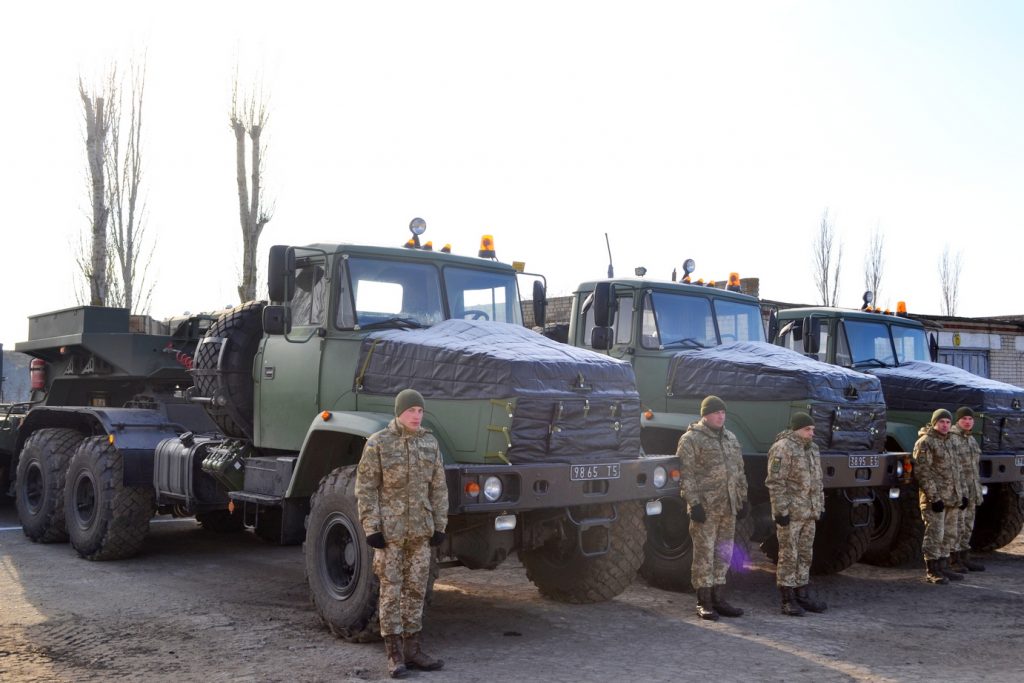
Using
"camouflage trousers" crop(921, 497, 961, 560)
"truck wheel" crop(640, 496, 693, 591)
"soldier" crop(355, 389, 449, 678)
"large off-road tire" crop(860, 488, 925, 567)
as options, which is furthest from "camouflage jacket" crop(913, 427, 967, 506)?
"soldier" crop(355, 389, 449, 678)

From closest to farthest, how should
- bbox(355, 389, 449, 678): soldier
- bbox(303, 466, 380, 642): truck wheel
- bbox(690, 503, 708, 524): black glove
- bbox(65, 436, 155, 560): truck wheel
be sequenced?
bbox(355, 389, 449, 678): soldier → bbox(303, 466, 380, 642): truck wheel → bbox(690, 503, 708, 524): black glove → bbox(65, 436, 155, 560): truck wheel

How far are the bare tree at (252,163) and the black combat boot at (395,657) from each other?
1707cm

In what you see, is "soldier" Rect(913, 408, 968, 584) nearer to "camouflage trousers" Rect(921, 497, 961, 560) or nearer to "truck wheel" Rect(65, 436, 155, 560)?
"camouflage trousers" Rect(921, 497, 961, 560)

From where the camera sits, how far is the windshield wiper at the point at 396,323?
287 inches

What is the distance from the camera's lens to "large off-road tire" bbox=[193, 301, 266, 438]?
26.5 ft

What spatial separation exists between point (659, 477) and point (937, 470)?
3599 mm

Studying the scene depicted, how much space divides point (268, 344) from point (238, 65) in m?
16.0

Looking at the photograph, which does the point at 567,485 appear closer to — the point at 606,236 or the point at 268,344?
the point at 268,344

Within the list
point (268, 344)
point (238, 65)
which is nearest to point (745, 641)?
point (268, 344)

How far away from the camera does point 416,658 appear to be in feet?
19.5

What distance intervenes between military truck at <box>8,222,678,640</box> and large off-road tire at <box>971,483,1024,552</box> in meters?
5.84

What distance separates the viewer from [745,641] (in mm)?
6887

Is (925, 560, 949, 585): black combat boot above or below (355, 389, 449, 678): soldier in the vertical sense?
below

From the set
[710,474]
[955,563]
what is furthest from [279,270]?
[955,563]
